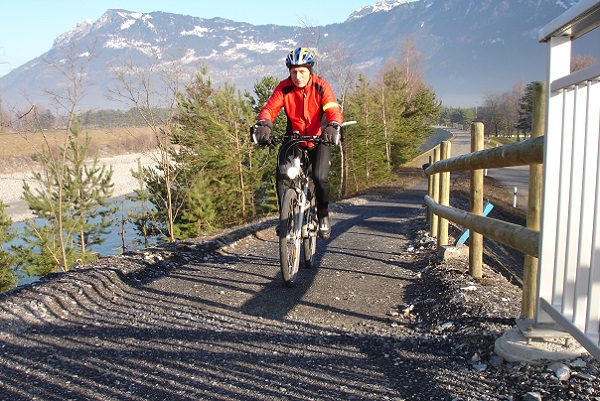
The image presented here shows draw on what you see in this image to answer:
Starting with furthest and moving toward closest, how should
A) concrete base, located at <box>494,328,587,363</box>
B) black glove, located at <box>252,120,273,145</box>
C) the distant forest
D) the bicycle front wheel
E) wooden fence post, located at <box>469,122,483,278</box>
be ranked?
the distant forest, black glove, located at <box>252,120,273,145</box>, the bicycle front wheel, wooden fence post, located at <box>469,122,483,278</box>, concrete base, located at <box>494,328,587,363</box>

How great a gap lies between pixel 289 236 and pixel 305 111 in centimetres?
140

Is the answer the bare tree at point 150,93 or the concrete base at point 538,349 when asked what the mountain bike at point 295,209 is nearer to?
the concrete base at point 538,349

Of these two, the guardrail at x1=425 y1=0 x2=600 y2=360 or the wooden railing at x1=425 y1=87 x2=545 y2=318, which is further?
the wooden railing at x1=425 y1=87 x2=545 y2=318

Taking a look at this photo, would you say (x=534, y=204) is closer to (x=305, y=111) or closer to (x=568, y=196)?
(x=568, y=196)

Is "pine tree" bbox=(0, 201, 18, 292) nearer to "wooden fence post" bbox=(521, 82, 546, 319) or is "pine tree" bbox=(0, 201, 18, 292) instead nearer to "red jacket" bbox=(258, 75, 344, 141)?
"red jacket" bbox=(258, 75, 344, 141)

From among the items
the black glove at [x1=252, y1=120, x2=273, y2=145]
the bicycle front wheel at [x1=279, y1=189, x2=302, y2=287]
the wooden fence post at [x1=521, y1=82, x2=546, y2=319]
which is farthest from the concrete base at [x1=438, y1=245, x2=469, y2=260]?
the wooden fence post at [x1=521, y1=82, x2=546, y2=319]

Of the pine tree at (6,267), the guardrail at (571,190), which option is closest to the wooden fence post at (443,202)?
the guardrail at (571,190)

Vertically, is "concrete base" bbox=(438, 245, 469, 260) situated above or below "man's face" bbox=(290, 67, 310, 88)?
below

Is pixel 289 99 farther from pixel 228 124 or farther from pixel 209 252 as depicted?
pixel 228 124

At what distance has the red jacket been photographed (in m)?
5.38

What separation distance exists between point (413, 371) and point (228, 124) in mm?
23735

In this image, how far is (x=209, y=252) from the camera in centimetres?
739

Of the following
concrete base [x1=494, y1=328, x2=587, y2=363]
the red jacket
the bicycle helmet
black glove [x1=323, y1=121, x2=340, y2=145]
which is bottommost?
concrete base [x1=494, y1=328, x2=587, y2=363]

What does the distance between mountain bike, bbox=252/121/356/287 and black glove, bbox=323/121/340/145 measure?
4cm
